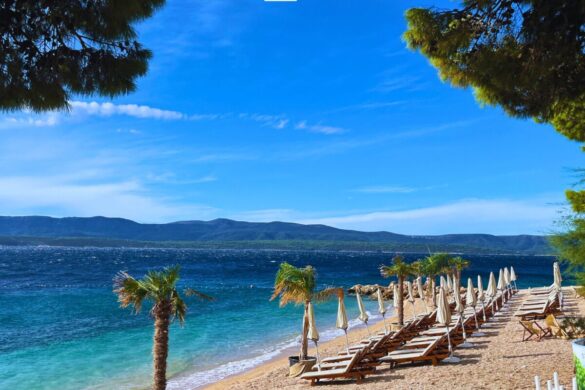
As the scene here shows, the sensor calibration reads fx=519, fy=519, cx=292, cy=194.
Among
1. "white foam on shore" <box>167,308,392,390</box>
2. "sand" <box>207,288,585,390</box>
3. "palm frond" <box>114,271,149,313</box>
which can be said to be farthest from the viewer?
"white foam on shore" <box>167,308,392,390</box>

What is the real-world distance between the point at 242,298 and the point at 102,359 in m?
25.4

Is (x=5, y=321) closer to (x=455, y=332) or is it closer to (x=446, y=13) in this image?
(x=455, y=332)

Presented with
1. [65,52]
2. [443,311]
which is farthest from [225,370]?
[65,52]

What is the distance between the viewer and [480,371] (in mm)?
11680

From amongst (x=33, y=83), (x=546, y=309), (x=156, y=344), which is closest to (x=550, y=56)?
(x=33, y=83)

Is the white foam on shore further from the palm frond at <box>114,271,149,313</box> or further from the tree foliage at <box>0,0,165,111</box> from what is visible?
the tree foliage at <box>0,0,165,111</box>

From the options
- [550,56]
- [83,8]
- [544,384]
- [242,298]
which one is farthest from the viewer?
[242,298]

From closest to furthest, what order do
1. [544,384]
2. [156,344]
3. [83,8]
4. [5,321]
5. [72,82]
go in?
1. [83,8]
2. [72,82]
3. [544,384]
4. [156,344]
5. [5,321]

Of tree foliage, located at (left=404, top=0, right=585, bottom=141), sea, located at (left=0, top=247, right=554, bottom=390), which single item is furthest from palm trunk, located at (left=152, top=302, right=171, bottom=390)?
tree foliage, located at (left=404, top=0, right=585, bottom=141)

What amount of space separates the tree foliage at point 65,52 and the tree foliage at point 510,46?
366 cm

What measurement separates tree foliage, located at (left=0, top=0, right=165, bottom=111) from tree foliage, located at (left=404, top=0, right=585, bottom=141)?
3656mm

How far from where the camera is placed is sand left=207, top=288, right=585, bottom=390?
10.7 metres

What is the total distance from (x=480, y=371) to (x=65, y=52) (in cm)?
1059

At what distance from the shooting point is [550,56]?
258 inches
